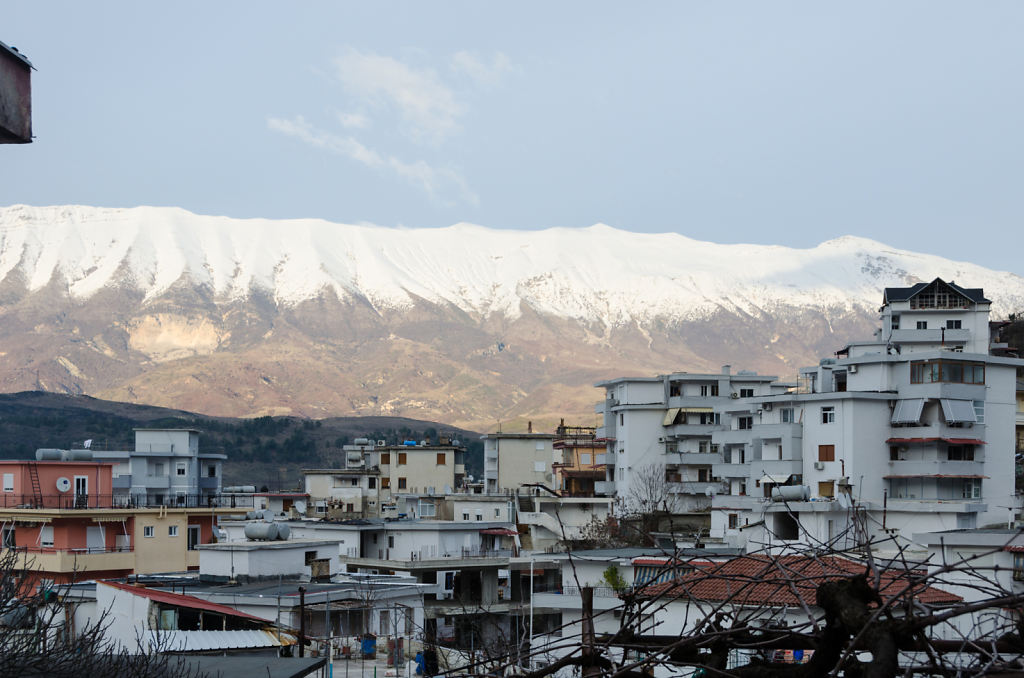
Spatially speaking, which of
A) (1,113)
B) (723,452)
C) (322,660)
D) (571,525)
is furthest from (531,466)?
(1,113)

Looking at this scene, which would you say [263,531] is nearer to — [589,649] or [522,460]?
[589,649]

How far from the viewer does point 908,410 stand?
A: 158 feet

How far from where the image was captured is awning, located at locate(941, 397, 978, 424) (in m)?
47.3

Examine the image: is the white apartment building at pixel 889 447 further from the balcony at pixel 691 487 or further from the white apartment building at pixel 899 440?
the balcony at pixel 691 487

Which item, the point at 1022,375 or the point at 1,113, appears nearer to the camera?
the point at 1,113

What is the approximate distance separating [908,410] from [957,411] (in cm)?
174

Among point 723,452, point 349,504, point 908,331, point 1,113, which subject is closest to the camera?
point 1,113

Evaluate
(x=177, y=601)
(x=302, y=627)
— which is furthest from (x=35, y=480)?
(x=302, y=627)

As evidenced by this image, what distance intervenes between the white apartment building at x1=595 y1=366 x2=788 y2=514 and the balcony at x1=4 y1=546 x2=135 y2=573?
25.5 meters

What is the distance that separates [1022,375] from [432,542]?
31242 millimetres

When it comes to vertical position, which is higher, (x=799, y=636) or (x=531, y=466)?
(x=799, y=636)

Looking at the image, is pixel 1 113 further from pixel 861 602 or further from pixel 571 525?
pixel 571 525

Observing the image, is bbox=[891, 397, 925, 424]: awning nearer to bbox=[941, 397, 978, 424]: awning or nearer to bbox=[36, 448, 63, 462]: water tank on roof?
bbox=[941, 397, 978, 424]: awning

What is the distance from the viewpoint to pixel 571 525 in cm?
6488
